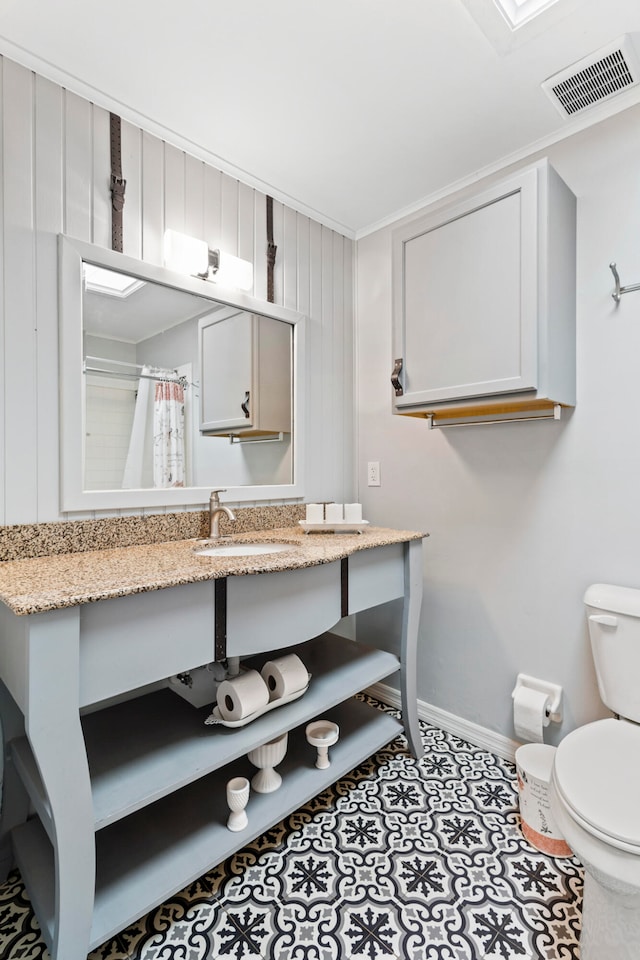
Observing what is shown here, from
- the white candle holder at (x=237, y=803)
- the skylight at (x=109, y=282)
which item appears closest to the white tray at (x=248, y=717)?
the white candle holder at (x=237, y=803)

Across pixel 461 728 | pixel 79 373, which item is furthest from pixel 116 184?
pixel 461 728

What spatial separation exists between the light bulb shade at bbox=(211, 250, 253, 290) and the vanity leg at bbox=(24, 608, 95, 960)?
133cm

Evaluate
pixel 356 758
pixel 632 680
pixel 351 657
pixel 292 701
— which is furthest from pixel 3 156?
pixel 632 680

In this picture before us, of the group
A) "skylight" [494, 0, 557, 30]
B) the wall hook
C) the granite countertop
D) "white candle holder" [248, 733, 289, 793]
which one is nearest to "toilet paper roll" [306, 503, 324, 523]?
the granite countertop

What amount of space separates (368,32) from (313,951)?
2312 millimetres

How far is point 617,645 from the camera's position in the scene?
4.65ft

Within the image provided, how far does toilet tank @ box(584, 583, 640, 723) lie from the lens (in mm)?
1383

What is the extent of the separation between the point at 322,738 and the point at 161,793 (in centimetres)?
59

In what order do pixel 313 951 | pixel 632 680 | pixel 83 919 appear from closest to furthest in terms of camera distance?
pixel 83 919, pixel 313 951, pixel 632 680

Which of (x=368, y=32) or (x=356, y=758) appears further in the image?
(x=356, y=758)

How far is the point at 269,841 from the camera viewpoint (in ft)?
4.70

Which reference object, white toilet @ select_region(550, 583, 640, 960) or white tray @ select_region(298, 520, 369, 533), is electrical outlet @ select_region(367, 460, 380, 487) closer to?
white tray @ select_region(298, 520, 369, 533)

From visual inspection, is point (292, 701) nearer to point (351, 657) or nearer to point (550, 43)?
point (351, 657)

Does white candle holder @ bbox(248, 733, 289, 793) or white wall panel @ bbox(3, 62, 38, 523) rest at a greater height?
white wall panel @ bbox(3, 62, 38, 523)
